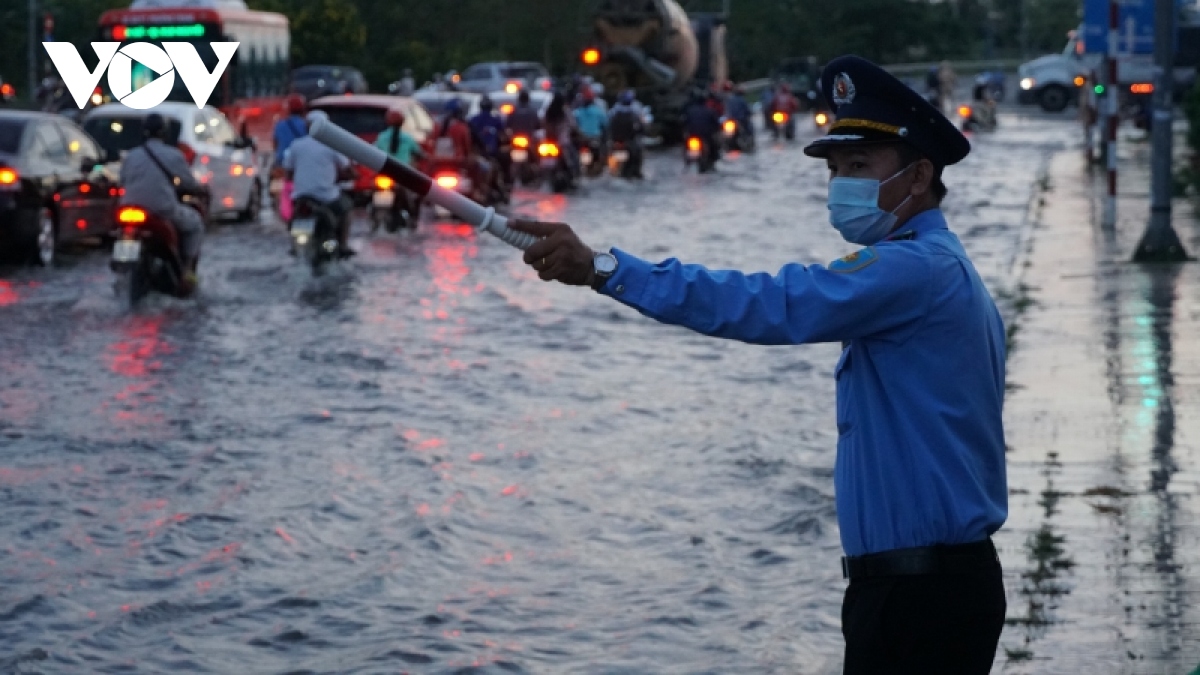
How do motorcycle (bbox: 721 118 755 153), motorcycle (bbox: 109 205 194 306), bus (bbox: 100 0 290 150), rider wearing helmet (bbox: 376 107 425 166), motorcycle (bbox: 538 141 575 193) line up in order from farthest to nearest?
motorcycle (bbox: 721 118 755 153)
bus (bbox: 100 0 290 150)
motorcycle (bbox: 538 141 575 193)
rider wearing helmet (bbox: 376 107 425 166)
motorcycle (bbox: 109 205 194 306)

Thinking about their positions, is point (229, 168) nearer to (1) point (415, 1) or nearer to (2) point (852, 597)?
(2) point (852, 597)

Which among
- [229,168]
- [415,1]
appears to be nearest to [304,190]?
[229,168]

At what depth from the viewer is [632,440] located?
1109 cm

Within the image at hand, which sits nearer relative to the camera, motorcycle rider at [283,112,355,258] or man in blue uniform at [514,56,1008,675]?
man in blue uniform at [514,56,1008,675]

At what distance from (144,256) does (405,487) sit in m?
7.62

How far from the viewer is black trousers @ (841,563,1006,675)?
3955 mm

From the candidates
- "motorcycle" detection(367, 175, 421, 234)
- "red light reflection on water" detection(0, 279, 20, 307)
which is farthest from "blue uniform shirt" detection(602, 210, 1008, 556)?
"motorcycle" detection(367, 175, 421, 234)

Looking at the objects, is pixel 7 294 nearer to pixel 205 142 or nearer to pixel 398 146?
pixel 398 146

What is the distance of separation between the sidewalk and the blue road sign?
4.88 meters

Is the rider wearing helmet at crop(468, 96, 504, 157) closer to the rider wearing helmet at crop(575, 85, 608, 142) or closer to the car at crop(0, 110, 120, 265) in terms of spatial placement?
the rider wearing helmet at crop(575, 85, 608, 142)

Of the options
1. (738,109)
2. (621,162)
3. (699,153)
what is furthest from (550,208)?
(738,109)

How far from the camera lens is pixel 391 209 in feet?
79.4

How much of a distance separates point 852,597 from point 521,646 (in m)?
3.19

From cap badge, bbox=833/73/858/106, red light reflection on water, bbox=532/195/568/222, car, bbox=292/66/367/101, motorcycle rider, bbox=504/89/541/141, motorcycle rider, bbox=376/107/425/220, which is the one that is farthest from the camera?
car, bbox=292/66/367/101
